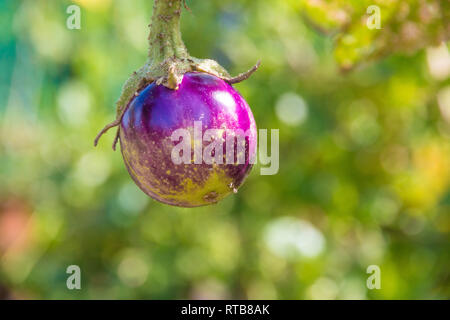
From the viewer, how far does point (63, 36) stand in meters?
2.19

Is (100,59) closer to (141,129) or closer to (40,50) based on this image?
(40,50)

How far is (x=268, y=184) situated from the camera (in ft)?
5.22

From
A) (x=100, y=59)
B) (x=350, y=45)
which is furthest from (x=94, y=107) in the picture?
(x=350, y=45)

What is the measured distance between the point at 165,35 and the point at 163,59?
27mm

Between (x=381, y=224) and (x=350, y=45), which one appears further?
(x=381, y=224)

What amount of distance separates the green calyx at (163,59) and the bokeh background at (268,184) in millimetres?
494

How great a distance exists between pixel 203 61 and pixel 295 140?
0.97 meters

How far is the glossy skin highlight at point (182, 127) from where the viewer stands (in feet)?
1.63
